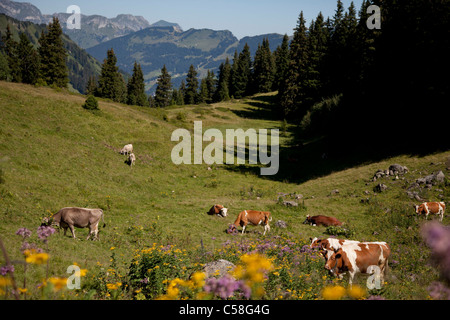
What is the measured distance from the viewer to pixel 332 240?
12.4 m

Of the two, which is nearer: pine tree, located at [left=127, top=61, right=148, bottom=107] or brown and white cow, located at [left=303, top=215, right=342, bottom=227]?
brown and white cow, located at [left=303, top=215, right=342, bottom=227]

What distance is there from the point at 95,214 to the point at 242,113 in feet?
206

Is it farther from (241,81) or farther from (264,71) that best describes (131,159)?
(241,81)

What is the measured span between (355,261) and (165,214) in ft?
41.9

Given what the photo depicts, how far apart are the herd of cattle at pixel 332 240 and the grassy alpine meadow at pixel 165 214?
1.55ft

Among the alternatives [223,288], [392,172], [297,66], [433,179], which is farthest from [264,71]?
[223,288]

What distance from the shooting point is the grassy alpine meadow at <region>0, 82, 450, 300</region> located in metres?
6.24

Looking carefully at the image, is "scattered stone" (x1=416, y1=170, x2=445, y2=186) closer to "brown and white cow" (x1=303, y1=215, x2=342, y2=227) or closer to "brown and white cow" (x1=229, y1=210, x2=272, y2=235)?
"brown and white cow" (x1=303, y1=215, x2=342, y2=227)

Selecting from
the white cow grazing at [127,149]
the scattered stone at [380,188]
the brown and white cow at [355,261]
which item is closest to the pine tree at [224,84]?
the white cow grazing at [127,149]

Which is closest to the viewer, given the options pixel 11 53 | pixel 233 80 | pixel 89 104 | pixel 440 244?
pixel 440 244

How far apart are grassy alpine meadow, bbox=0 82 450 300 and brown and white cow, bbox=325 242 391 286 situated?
14.7 inches

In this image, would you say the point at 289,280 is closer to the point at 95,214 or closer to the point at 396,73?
the point at 95,214

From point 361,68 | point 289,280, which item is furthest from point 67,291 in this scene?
point 361,68

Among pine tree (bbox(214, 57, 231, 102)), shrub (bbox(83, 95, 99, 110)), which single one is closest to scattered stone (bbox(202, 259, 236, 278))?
shrub (bbox(83, 95, 99, 110))
